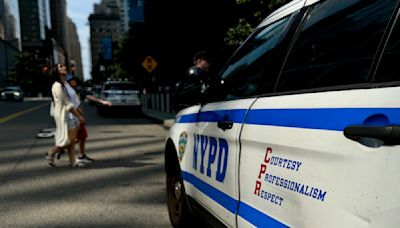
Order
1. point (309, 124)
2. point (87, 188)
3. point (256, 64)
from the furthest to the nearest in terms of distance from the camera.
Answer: point (87, 188)
point (256, 64)
point (309, 124)

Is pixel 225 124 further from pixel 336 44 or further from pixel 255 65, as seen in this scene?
pixel 336 44

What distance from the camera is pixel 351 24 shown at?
77.1 inches

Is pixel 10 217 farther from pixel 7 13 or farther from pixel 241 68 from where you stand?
pixel 7 13

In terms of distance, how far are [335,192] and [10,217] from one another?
3759 mm

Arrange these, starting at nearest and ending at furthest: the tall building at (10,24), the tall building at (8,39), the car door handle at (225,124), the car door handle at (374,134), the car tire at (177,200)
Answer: the car door handle at (374,134), the car door handle at (225,124), the car tire at (177,200), the tall building at (10,24), the tall building at (8,39)

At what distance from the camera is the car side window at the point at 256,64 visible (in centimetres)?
246

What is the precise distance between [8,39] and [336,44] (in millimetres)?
100636

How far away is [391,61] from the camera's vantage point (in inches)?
63.6

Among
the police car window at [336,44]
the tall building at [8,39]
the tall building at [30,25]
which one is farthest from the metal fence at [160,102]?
the tall building at [30,25]

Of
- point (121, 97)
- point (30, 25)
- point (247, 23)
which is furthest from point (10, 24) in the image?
point (247, 23)

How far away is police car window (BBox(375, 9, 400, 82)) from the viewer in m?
1.58

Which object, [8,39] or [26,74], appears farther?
[8,39]

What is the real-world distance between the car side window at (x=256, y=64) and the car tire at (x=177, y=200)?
1.17 m

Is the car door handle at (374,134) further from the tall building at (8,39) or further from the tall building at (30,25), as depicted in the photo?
the tall building at (30,25)
